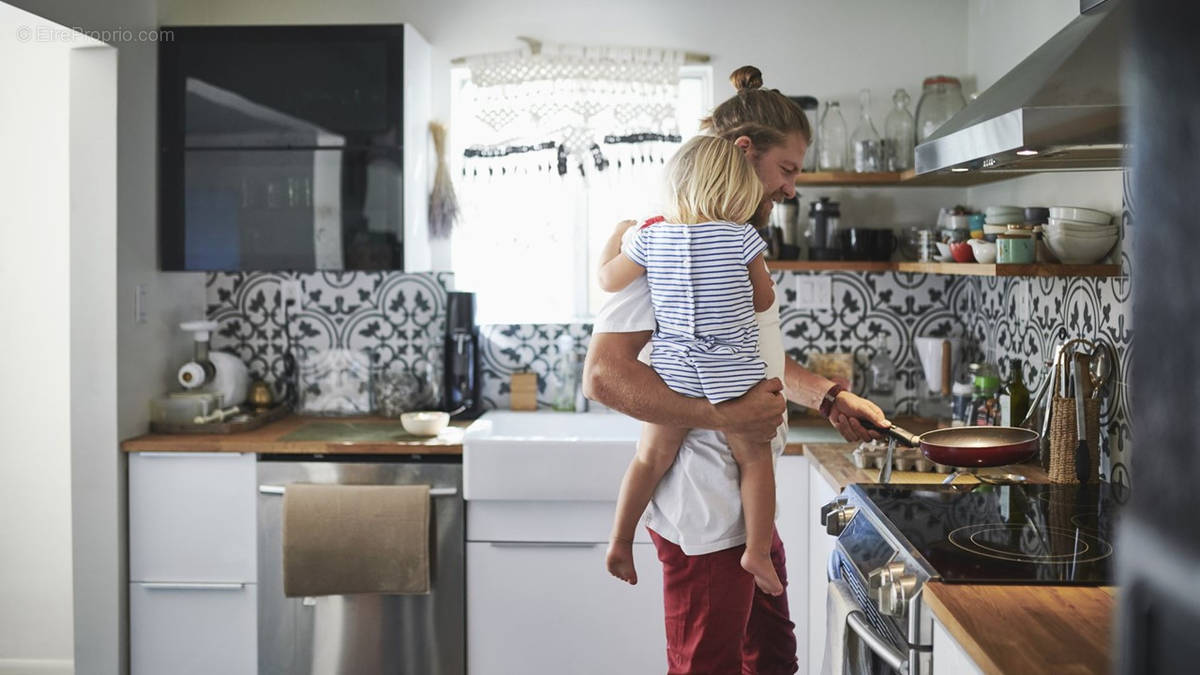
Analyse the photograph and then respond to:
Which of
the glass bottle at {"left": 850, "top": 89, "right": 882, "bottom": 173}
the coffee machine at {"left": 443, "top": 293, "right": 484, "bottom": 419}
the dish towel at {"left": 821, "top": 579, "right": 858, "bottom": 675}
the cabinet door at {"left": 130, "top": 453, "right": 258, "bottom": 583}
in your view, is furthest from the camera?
the coffee machine at {"left": 443, "top": 293, "right": 484, "bottom": 419}

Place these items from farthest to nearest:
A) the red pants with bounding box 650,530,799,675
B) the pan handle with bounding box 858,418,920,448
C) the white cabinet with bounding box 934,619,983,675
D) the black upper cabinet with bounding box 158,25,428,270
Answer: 1. the black upper cabinet with bounding box 158,25,428,270
2. the pan handle with bounding box 858,418,920,448
3. the red pants with bounding box 650,530,799,675
4. the white cabinet with bounding box 934,619,983,675

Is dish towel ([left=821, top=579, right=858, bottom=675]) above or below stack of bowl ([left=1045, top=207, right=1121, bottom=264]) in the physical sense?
below

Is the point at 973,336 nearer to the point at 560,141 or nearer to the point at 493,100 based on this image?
the point at 560,141

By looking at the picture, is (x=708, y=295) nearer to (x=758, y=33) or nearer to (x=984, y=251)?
(x=984, y=251)

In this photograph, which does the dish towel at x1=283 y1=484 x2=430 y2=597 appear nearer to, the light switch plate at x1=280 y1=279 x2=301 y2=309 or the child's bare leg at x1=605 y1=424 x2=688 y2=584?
the light switch plate at x1=280 y1=279 x2=301 y2=309

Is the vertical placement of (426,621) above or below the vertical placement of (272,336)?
below

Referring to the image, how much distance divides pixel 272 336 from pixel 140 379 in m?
0.57

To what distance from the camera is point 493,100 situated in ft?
11.9

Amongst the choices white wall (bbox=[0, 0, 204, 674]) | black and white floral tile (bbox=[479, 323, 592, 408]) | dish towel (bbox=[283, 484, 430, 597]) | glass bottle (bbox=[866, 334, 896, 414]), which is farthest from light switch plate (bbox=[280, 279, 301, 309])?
glass bottle (bbox=[866, 334, 896, 414])

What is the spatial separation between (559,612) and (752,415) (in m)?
1.46

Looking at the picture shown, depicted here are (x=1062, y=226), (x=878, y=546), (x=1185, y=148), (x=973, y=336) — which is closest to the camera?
(x=1185, y=148)

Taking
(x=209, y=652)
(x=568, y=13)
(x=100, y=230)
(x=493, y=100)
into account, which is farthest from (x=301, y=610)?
(x=568, y=13)

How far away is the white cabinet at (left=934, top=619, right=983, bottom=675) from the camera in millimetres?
1417

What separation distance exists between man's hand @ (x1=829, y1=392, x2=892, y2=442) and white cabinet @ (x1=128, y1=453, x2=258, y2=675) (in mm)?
1802
